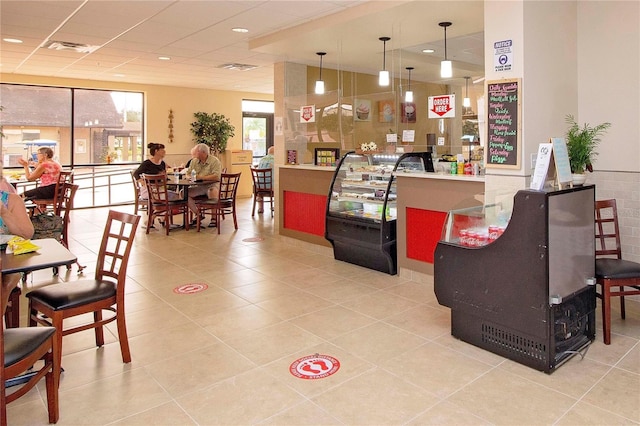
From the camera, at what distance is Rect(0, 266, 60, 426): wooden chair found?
212 cm

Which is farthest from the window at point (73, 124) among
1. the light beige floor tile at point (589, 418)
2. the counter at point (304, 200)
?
the light beige floor tile at point (589, 418)

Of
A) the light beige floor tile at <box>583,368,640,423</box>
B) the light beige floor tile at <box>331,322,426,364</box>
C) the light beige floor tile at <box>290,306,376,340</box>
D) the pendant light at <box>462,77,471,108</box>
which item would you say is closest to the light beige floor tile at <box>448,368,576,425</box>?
the light beige floor tile at <box>583,368,640,423</box>

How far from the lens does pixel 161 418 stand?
250cm

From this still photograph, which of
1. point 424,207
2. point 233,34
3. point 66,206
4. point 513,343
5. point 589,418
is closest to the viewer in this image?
point 589,418

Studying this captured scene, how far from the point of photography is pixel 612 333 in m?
3.57

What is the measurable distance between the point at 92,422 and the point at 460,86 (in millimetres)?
4639

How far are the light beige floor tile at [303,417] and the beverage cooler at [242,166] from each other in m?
10.1

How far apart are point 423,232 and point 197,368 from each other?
2.73 metres

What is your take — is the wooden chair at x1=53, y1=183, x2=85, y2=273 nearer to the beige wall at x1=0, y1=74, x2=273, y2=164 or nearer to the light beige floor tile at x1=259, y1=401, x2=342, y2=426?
the light beige floor tile at x1=259, y1=401, x2=342, y2=426

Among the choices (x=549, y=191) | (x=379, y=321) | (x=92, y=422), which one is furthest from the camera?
(x=379, y=321)

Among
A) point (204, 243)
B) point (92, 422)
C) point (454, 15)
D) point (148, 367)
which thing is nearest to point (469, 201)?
point (454, 15)

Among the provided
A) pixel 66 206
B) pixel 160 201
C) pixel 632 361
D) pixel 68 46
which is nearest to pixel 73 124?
pixel 68 46

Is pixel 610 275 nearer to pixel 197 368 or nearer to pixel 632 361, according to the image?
pixel 632 361

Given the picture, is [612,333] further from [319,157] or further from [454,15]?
[319,157]
